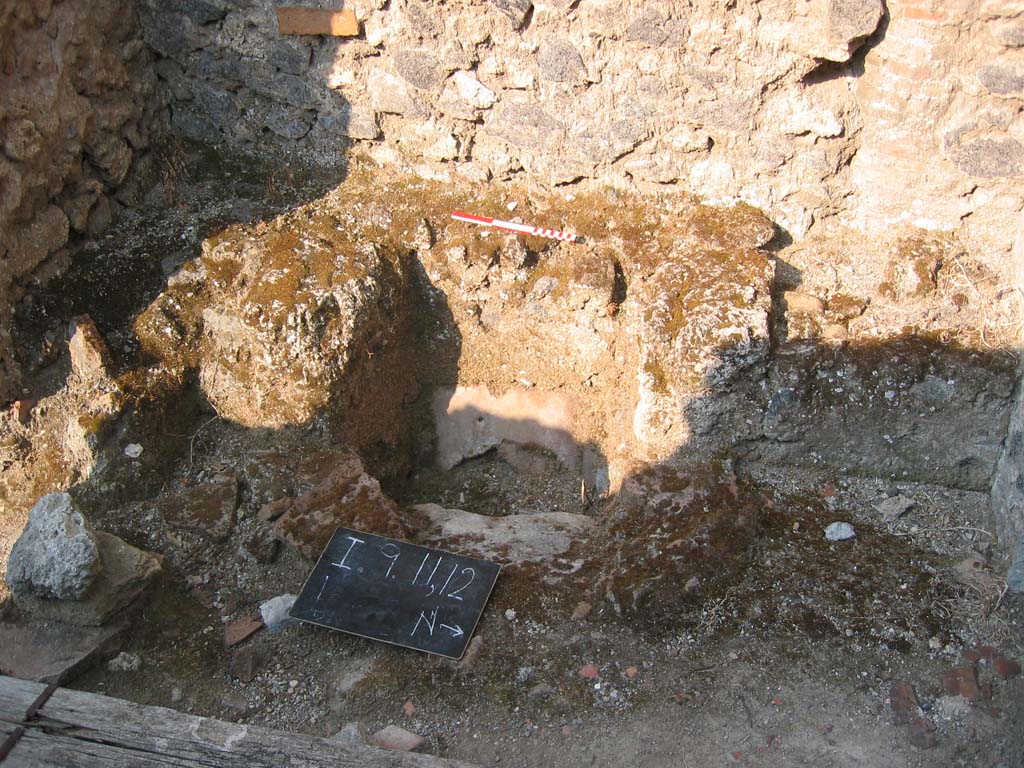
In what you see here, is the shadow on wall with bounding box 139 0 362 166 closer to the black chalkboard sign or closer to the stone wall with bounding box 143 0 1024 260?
the stone wall with bounding box 143 0 1024 260

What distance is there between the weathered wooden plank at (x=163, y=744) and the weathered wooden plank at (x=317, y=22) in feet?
11.4

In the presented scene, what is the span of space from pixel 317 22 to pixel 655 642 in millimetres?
3601

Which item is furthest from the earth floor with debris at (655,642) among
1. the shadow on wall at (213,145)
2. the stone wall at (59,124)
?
the shadow on wall at (213,145)

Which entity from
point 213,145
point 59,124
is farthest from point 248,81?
point 59,124

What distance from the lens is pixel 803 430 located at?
4020 millimetres

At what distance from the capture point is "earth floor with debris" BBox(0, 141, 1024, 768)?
313cm

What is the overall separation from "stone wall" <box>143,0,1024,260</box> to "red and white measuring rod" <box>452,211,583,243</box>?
32cm

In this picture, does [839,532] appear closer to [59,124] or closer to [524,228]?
[524,228]

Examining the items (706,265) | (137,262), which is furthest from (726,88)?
A: (137,262)

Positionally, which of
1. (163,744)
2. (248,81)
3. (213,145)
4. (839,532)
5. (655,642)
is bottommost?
(655,642)

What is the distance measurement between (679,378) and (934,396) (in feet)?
3.71

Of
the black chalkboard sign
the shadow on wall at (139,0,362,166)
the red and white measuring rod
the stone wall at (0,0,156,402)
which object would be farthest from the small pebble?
the stone wall at (0,0,156,402)

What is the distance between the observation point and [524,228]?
471 cm

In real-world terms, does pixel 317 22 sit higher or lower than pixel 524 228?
Result: higher
